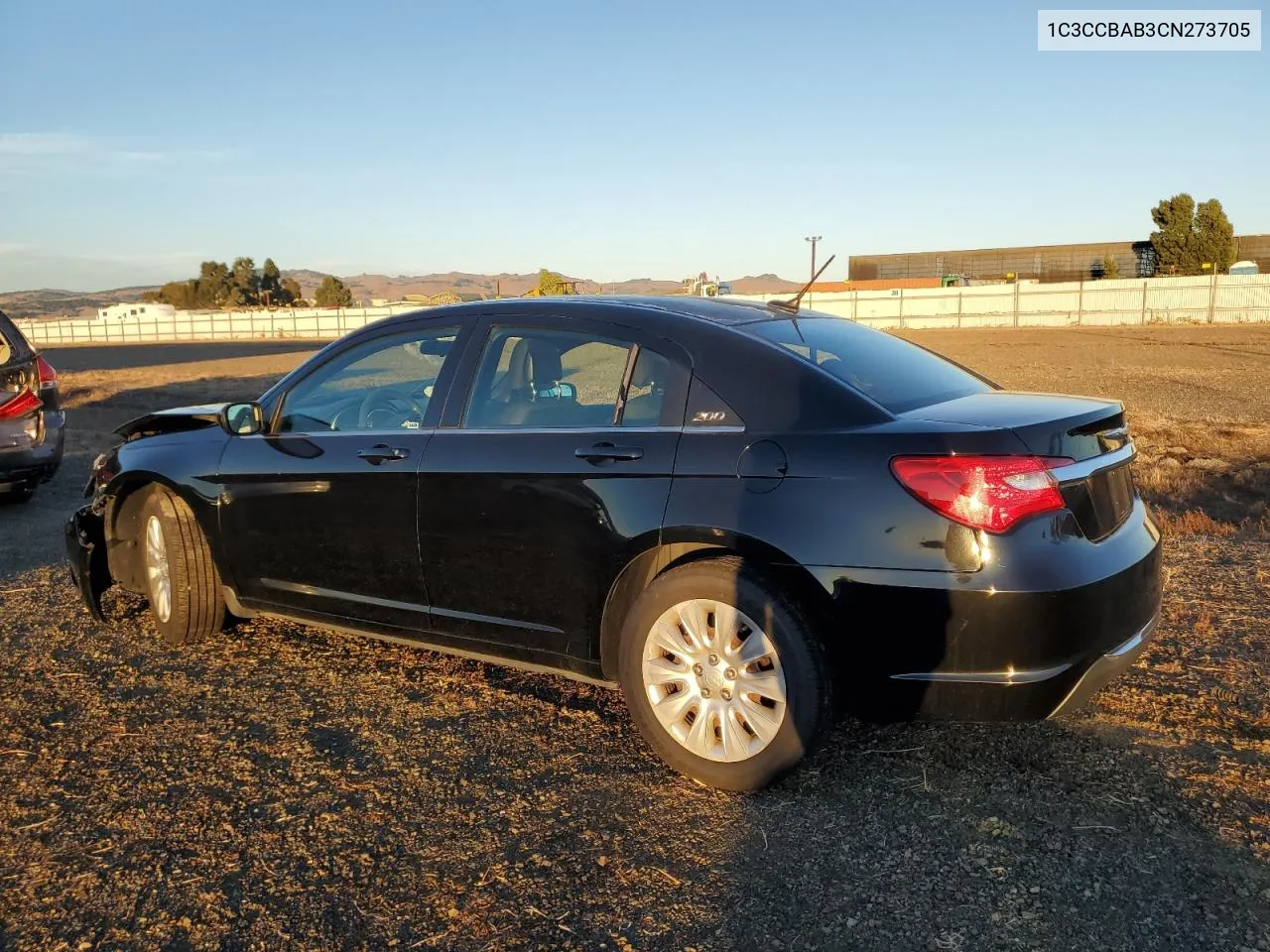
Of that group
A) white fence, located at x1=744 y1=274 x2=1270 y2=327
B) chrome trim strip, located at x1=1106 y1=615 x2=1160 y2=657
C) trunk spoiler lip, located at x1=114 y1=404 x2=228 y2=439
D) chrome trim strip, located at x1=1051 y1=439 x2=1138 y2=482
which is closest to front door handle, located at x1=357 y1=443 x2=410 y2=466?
trunk spoiler lip, located at x1=114 y1=404 x2=228 y2=439

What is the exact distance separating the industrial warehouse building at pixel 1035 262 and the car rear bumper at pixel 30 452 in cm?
6601

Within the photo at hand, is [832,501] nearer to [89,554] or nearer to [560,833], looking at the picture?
[560,833]

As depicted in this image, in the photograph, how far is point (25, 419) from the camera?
8203 mm

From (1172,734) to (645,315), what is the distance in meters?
2.43

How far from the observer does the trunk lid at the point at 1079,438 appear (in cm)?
319

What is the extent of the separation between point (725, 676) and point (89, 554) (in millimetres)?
3560

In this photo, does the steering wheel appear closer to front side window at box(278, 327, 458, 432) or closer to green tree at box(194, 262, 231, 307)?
front side window at box(278, 327, 458, 432)

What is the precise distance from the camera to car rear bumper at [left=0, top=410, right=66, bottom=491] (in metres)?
8.10

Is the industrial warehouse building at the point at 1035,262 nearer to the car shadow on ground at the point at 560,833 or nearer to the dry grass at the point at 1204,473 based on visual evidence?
the dry grass at the point at 1204,473

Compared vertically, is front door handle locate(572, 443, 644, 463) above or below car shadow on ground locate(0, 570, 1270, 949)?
above

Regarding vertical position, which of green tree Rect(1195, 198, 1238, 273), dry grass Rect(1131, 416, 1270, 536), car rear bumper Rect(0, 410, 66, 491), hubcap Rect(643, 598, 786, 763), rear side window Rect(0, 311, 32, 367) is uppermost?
green tree Rect(1195, 198, 1238, 273)

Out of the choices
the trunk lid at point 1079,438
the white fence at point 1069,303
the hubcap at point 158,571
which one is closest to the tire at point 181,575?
the hubcap at point 158,571

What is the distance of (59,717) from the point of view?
4.18 metres

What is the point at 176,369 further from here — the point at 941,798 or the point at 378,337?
the point at 941,798
